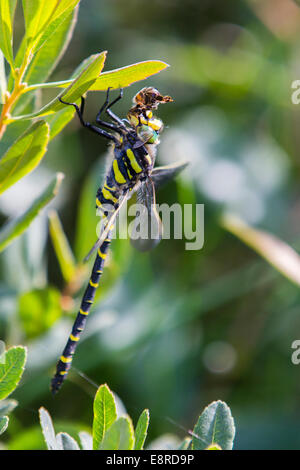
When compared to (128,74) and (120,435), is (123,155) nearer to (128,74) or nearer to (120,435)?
(128,74)

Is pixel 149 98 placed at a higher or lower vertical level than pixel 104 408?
higher

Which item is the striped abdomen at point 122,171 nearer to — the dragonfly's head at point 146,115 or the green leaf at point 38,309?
the dragonfly's head at point 146,115

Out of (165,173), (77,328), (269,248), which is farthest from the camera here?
(269,248)

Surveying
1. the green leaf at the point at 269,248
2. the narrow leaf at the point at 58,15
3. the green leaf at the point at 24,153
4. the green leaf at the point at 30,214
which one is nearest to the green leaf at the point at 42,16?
the narrow leaf at the point at 58,15

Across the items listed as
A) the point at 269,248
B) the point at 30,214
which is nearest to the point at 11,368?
the point at 30,214

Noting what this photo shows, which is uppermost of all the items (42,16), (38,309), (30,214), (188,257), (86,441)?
(42,16)

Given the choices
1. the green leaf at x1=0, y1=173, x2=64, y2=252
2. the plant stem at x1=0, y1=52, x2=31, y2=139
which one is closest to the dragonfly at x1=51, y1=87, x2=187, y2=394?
the green leaf at x1=0, y1=173, x2=64, y2=252

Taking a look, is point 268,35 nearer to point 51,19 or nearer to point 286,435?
point 286,435
